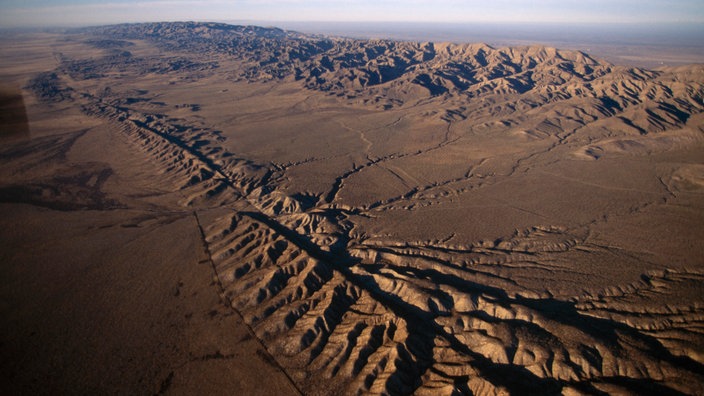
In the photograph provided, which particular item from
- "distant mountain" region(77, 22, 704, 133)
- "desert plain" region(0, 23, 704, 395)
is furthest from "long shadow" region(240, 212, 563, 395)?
"distant mountain" region(77, 22, 704, 133)

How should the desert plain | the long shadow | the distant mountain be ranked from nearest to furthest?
the long shadow < the desert plain < the distant mountain

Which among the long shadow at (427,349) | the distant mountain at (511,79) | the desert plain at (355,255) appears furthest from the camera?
the distant mountain at (511,79)

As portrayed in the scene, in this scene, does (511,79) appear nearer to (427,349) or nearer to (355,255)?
(355,255)

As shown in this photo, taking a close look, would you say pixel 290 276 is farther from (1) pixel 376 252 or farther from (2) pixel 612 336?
(2) pixel 612 336

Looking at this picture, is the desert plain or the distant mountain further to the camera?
the distant mountain

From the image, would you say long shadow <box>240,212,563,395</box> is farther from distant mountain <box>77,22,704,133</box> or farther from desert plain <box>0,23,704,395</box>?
distant mountain <box>77,22,704,133</box>

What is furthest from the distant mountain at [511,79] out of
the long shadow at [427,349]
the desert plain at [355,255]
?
the long shadow at [427,349]

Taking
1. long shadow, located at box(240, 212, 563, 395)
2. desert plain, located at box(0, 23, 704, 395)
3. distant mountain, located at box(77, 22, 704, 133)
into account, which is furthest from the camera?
distant mountain, located at box(77, 22, 704, 133)

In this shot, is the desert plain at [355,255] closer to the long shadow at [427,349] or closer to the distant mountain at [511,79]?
the long shadow at [427,349]

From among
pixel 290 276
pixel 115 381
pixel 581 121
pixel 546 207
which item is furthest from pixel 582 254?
pixel 581 121
